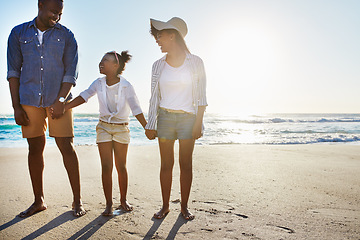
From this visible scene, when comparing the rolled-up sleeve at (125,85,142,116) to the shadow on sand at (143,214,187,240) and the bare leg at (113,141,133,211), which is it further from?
the shadow on sand at (143,214,187,240)

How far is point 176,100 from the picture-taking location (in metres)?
2.76

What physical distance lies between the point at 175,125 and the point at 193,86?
41 centimetres

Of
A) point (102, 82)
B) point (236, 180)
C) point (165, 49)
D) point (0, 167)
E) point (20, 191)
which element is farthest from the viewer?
point (0, 167)

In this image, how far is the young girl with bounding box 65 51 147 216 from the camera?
2.86m

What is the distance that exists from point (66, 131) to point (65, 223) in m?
0.84

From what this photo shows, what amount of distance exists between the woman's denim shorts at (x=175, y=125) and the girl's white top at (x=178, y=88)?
0.07 metres

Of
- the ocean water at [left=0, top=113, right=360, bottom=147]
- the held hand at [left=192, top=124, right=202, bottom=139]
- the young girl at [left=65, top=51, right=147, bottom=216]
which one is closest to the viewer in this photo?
the held hand at [left=192, top=124, right=202, bottom=139]

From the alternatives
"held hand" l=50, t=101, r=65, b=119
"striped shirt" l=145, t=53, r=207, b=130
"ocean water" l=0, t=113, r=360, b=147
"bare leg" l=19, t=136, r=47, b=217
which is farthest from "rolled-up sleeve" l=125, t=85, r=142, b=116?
"ocean water" l=0, t=113, r=360, b=147

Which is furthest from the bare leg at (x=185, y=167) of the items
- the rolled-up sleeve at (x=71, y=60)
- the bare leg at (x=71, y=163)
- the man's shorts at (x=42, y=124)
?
the rolled-up sleeve at (x=71, y=60)

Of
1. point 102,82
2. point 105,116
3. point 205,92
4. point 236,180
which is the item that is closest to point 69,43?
point 102,82

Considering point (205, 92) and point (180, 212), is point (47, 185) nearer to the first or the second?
point (180, 212)

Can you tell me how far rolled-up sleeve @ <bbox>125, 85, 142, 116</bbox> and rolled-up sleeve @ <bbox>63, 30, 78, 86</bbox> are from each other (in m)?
0.53

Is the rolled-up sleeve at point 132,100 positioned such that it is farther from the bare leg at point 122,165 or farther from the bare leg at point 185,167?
A: the bare leg at point 185,167

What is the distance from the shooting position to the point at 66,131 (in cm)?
278
